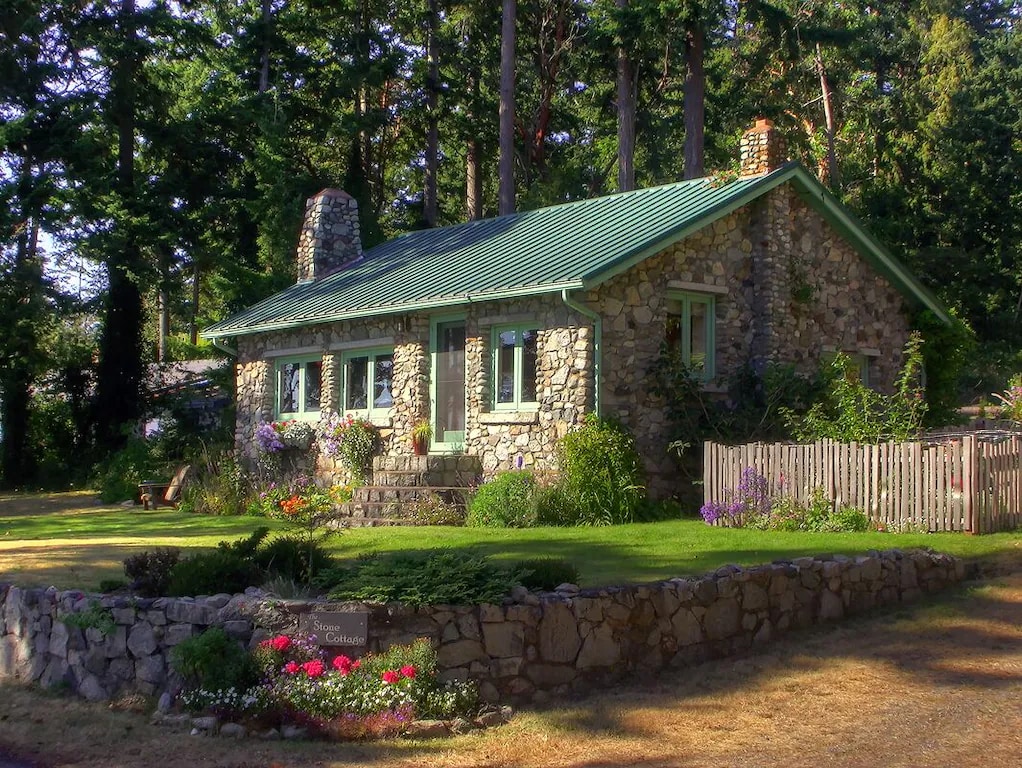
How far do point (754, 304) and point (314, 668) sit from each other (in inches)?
496

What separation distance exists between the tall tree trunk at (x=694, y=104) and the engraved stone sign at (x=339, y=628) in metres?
22.6

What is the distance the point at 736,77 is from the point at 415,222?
36.3ft

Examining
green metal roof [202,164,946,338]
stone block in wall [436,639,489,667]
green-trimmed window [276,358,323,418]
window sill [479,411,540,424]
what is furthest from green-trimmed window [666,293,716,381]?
stone block in wall [436,639,489,667]

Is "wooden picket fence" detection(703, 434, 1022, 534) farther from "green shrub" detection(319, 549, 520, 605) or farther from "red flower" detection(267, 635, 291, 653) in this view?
"red flower" detection(267, 635, 291, 653)

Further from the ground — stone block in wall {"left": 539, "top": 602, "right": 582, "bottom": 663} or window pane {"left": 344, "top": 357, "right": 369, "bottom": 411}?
window pane {"left": 344, "top": 357, "right": 369, "bottom": 411}

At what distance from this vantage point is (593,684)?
876 cm

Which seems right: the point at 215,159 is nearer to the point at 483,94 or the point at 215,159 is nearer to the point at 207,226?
the point at 207,226

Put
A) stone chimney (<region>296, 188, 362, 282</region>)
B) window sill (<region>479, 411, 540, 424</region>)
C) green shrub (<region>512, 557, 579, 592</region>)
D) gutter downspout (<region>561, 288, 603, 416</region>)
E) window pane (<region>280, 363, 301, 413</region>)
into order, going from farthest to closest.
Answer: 1. stone chimney (<region>296, 188, 362, 282</region>)
2. window pane (<region>280, 363, 301, 413</region>)
3. window sill (<region>479, 411, 540, 424</region>)
4. gutter downspout (<region>561, 288, 603, 416</region>)
5. green shrub (<region>512, 557, 579, 592</region>)

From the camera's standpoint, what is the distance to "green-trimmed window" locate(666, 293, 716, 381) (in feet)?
58.5

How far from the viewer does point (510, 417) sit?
17625 mm

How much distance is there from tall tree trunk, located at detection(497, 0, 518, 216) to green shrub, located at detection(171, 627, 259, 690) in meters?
24.0

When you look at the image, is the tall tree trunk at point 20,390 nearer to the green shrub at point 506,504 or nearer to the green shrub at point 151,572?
the green shrub at point 506,504

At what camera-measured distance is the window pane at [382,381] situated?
797 inches

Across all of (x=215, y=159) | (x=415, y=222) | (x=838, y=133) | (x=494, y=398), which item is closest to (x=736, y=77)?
(x=838, y=133)
